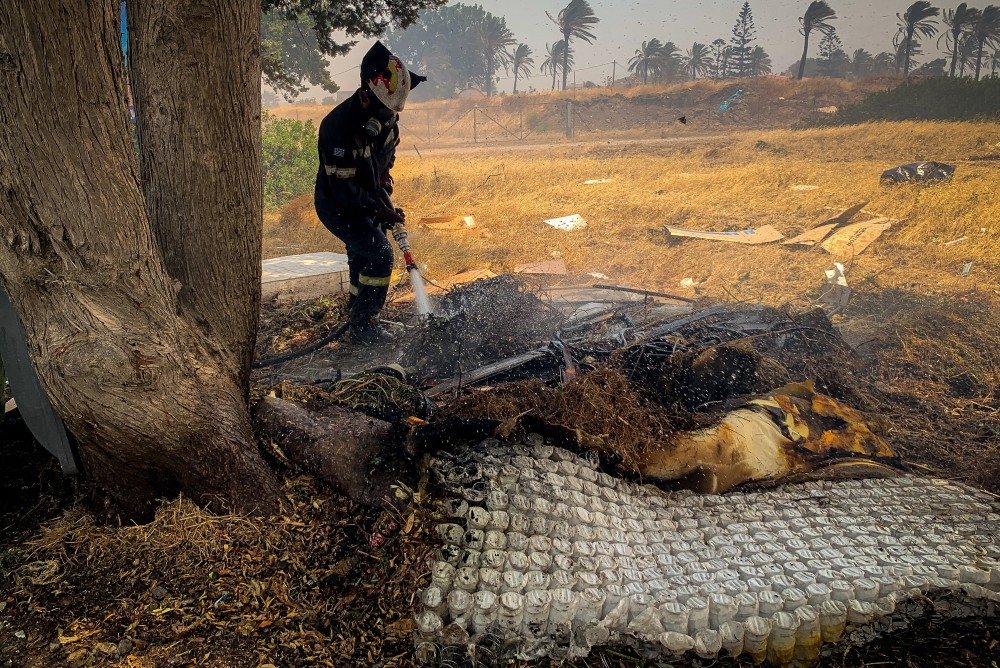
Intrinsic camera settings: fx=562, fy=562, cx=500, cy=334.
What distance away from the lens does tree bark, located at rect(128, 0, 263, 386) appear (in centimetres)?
231

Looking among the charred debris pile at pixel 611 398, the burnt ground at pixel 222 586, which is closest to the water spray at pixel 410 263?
the charred debris pile at pixel 611 398

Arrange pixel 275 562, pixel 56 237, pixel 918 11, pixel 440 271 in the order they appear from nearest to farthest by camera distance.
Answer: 1. pixel 56 237
2. pixel 275 562
3. pixel 440 271
4. pixel 918 11

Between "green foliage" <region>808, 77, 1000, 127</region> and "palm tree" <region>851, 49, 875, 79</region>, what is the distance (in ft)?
14.2

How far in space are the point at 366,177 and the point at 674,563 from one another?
385cm

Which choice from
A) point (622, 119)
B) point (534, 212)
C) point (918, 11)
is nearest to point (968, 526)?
point (534, 212)

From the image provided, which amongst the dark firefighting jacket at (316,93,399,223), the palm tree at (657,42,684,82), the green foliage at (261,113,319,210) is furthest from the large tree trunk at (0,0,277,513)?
the palm tree at (657,42,684,82)

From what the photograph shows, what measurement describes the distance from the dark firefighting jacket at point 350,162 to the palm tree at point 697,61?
26.8m

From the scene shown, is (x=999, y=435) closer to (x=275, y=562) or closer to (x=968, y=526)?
(x=968, y=526)

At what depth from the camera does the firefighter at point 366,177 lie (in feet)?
14.5

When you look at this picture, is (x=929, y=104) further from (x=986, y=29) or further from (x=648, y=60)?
(x=648, y=60)

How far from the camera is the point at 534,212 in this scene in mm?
Answer: 12453

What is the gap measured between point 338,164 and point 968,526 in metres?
4.57

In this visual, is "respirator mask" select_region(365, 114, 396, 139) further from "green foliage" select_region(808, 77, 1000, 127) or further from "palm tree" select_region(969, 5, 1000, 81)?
"palm tree" select_region(969, 5, 1000, 81)

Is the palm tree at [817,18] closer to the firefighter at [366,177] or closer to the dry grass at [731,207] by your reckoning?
the dry grass at [731,207]
